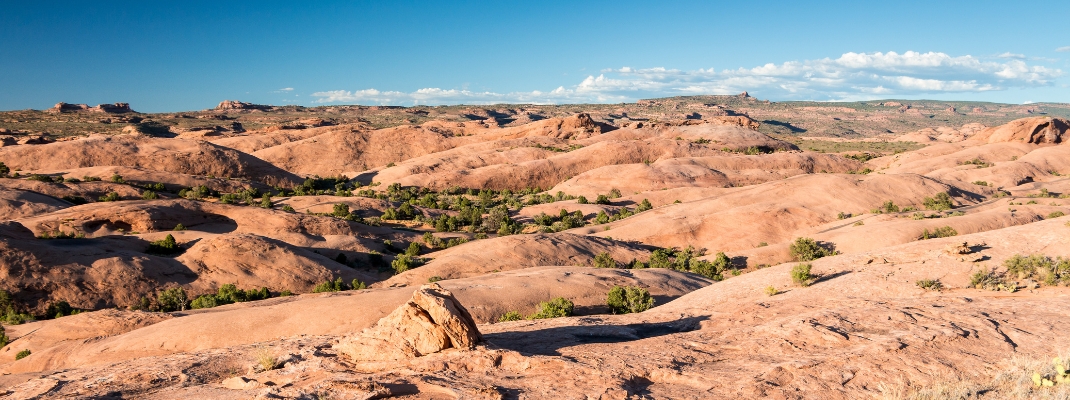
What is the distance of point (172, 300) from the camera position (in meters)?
21.0

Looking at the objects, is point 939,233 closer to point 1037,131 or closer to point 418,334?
point 418,334

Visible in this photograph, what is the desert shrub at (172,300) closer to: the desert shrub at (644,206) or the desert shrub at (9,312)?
the desert shrub at (9,312)

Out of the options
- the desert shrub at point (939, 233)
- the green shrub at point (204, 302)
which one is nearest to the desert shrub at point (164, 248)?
the green shrub at point (204, 302)

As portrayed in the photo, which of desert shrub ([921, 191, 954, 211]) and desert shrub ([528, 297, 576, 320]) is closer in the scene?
desert shrub ([528, 297, 576, 320])

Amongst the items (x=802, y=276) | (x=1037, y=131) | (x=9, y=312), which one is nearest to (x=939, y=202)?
(x=802, y=276)

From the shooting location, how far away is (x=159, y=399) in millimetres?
8641

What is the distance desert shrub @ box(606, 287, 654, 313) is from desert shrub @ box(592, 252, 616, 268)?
315 inches

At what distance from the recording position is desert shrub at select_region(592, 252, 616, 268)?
26.6 meters

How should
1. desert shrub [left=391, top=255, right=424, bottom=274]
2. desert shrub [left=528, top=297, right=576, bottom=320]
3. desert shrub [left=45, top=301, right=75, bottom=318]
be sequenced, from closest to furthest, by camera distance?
desert shrub [left=528, top=297, right=576, bottom=320]
desert shrub [left=45, top=301, right=75, bottom=318]
desert shrub [left=391, top=255, right=424, bottom=274]

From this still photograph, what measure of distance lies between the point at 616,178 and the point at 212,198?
2931cm

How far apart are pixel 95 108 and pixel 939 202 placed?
157 meters

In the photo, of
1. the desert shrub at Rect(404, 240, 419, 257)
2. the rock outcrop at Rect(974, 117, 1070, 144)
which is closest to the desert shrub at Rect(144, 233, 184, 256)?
the desert shrub at Rect(404, 240, 419, 257)

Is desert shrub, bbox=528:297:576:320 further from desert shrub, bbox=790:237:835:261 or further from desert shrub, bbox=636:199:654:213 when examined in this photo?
desert shrub, bbox=636:199:654:213

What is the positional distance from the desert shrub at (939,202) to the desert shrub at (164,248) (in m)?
38.8
